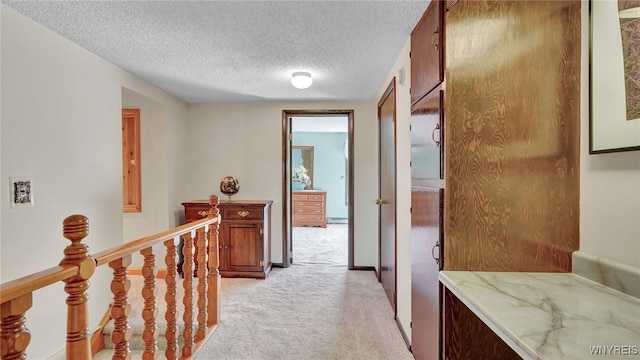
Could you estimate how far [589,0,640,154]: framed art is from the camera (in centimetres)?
86

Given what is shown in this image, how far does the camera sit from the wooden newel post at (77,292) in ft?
3.35

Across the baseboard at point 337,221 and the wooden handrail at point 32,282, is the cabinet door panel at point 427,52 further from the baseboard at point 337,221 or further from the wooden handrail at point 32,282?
the baseboard at point 337,221

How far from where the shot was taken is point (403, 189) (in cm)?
221

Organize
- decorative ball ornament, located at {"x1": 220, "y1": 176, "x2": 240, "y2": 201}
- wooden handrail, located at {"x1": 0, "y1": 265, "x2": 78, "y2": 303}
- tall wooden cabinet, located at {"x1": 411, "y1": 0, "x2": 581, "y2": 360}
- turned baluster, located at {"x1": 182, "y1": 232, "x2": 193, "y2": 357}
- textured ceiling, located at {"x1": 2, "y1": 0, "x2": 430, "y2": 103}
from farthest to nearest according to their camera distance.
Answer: decorative ball ornament, located at {"x1": 220, "y1": 176, "x2": 240, "y2": 201} < turned baluster, located at {"x1": 182, "y1": 232, "x2": 193, "y2": 357} < textured ceiling, located at {"x1": 2, "y1": 0, "x2": 430, "y2": 103} < tall wooden cabinet, located at {"x1": 411, "y1": 0, "x2": 581, "y2": 360} < wooden handrail, located at {"x1": 0, "y1": 265, "x2": 78, "y2": 303}

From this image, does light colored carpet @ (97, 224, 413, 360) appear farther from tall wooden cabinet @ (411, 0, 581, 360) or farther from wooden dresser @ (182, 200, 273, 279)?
tall wooden cabinet @ (411, 0, 581, 360)

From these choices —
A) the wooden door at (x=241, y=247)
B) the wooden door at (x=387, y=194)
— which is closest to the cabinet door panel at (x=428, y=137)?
the wooden door at (x=387, y=194)

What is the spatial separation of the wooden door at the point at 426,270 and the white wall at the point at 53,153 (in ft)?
7.55

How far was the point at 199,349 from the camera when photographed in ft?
6.49

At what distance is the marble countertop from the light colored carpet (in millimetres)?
1251

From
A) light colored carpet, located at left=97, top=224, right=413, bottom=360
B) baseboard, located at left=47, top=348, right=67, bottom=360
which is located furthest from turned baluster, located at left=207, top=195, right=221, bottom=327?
baseboard, located at left=47, top=348, right=67, bottom=360

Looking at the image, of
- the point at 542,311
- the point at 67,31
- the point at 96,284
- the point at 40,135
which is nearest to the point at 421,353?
the point at 542,311

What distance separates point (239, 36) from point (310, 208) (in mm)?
5189

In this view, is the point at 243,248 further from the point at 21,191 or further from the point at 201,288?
the point at 21,191

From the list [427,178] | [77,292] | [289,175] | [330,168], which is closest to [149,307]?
[77,292]
